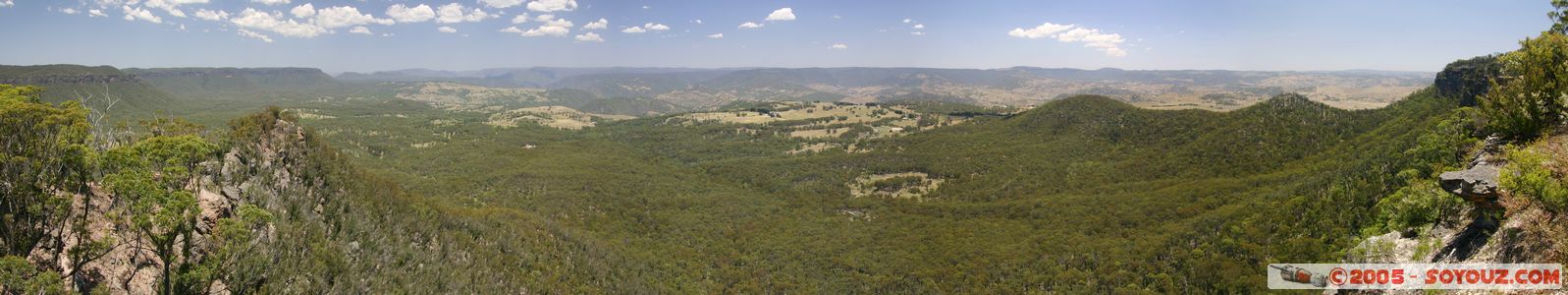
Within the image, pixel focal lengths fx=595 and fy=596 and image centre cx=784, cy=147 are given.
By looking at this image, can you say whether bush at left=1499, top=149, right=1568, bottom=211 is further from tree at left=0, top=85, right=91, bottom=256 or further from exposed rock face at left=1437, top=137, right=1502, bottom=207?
tree at left=0, top=85, right=91, bottom=256

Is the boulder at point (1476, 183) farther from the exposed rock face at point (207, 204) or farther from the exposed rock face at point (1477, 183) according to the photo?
the exposed rock face at point (207, 204)

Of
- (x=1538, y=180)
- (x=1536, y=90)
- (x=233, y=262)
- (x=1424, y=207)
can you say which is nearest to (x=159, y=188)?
(x=233, y=262)

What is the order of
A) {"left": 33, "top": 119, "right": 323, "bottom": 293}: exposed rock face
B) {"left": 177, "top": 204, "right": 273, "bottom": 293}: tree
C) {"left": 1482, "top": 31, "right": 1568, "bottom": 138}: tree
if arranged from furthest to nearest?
1. {"left": 33, "top": 119, "right": 323, "bottom": 293}: exposed rock face
2. {"left": 177, "top": 204, "right": 273, "bottom": 293}: tree
3. {"left": 1482, "top": 31, "right": 1568, "bottom": 138}: tree

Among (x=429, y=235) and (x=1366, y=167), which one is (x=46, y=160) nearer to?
(x=429, y=235)

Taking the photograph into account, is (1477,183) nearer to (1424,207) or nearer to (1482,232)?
(1482,232)

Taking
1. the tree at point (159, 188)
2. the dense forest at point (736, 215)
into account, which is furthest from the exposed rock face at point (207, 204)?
the tree at point (159, 188)

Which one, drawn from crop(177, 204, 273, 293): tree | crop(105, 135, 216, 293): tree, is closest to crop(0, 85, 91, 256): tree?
crop(105, 135, 216, 293): tree

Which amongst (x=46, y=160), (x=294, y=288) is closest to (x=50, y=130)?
(x=46, y=160)

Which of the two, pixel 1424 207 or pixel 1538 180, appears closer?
pixel 1538 180
